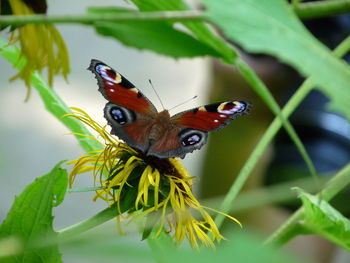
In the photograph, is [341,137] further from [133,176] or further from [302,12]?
[302,12]

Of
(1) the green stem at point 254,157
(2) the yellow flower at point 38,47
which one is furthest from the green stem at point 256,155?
(2) the yellow flower at point 38,47

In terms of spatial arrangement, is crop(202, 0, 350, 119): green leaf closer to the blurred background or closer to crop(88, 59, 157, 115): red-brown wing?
the blurred background

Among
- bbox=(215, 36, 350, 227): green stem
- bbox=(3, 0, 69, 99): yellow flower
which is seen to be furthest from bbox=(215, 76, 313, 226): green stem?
bbox=(3, 0, 69, 99): yellow flower

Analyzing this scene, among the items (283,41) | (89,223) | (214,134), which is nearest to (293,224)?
(89,223)

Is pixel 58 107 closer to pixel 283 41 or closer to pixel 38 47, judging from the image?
pixel 38 47

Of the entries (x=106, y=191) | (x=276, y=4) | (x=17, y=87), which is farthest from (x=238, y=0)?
(x=17, y=87)
